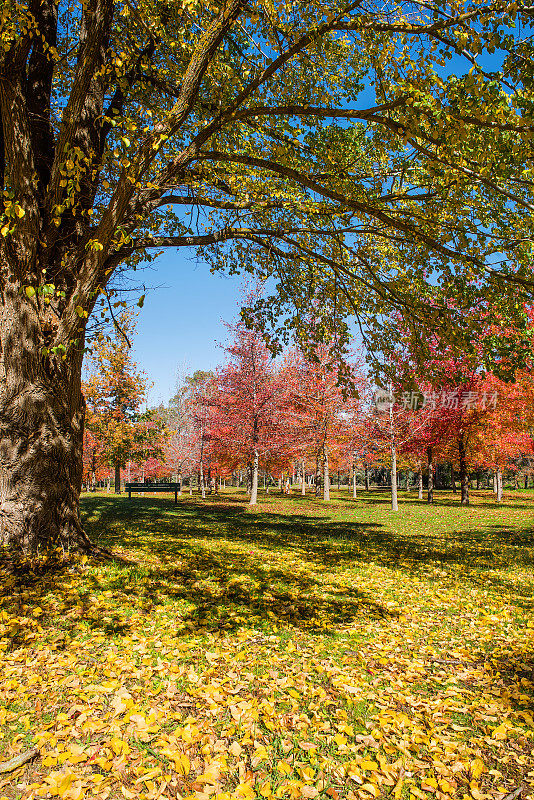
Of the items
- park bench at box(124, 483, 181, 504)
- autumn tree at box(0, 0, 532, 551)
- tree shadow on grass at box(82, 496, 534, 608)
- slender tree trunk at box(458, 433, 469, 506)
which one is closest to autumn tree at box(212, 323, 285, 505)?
park bench at box(124, 483, 181, 504)

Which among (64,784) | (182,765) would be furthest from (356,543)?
(64,784)

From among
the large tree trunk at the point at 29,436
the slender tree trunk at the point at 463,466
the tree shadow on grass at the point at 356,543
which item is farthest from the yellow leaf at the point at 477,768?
the slender tree trunk at the point at 463,466

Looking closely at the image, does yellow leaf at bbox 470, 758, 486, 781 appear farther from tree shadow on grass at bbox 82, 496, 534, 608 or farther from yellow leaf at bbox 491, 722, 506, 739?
tree shadow on grass at bbox 82, 496, 534, 608

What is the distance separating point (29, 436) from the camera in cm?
508

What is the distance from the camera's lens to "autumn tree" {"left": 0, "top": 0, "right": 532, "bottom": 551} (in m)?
4.44

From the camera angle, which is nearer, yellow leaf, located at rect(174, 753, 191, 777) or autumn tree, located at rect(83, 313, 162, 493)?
yellow leaf, located at rect(174, 753, 191, 777)

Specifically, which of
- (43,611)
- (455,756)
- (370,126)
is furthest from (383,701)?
(370,126)

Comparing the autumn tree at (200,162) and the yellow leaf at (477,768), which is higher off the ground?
the autumn tree at (200,162)

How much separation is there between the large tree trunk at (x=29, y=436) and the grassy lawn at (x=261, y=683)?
0.67m

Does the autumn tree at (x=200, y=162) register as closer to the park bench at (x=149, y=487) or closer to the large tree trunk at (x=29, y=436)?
the large tree trunk at (x=29, y=436)

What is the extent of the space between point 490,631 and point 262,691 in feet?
10.3

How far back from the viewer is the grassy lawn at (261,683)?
2459 mm

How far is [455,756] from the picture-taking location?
270cm

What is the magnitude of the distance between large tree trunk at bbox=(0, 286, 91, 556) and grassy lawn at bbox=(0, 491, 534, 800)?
26.3 inches
